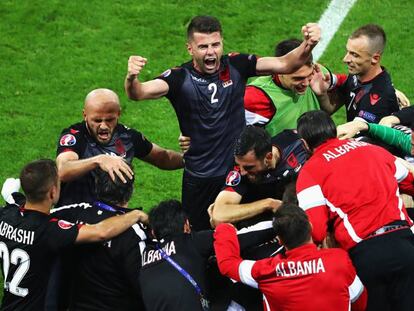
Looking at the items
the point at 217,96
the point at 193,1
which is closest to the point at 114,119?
the point at 217,96

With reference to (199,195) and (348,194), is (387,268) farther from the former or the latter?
(199,195)

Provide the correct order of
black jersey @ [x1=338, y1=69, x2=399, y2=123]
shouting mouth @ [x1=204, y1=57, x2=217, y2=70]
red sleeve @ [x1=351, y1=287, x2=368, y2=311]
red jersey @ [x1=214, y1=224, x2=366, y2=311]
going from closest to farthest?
red jersey @ [x1=214, y1=224, x2=366, y2=311]
red sleeve @ [x1=351, y1=287, x2=368, y2=311]
shouting mouth @ [x1=204, y1=57, x2=217, y2=70]
black jersey @ [x1=338, y1=69, x2=399, y2=123]

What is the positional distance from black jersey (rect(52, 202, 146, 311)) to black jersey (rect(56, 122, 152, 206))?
783mm

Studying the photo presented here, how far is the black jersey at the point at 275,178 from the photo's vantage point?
265 inches

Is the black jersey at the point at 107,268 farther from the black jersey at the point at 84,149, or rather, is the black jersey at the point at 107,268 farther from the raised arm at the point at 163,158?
the raised arm at the point at 163,158

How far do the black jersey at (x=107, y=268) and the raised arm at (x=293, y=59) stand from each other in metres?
1.96

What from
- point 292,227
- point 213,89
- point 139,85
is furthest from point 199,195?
point 292,227

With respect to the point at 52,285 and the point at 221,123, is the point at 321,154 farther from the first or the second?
the point at 52,285

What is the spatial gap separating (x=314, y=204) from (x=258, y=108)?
2.02 m

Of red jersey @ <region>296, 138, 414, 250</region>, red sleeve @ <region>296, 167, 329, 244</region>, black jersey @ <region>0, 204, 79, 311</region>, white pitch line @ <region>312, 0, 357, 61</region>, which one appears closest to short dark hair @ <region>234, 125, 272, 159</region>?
red jersey @ <region>296, 138, 414, 250</region>

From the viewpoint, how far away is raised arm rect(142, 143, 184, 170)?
8078 mm

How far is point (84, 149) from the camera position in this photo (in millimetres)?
7301

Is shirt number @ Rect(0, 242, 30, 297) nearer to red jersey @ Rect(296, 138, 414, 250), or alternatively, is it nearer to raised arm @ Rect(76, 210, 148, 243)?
raised arm @ Rect(76, 210, 148, 243)

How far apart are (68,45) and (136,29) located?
3.30ft
